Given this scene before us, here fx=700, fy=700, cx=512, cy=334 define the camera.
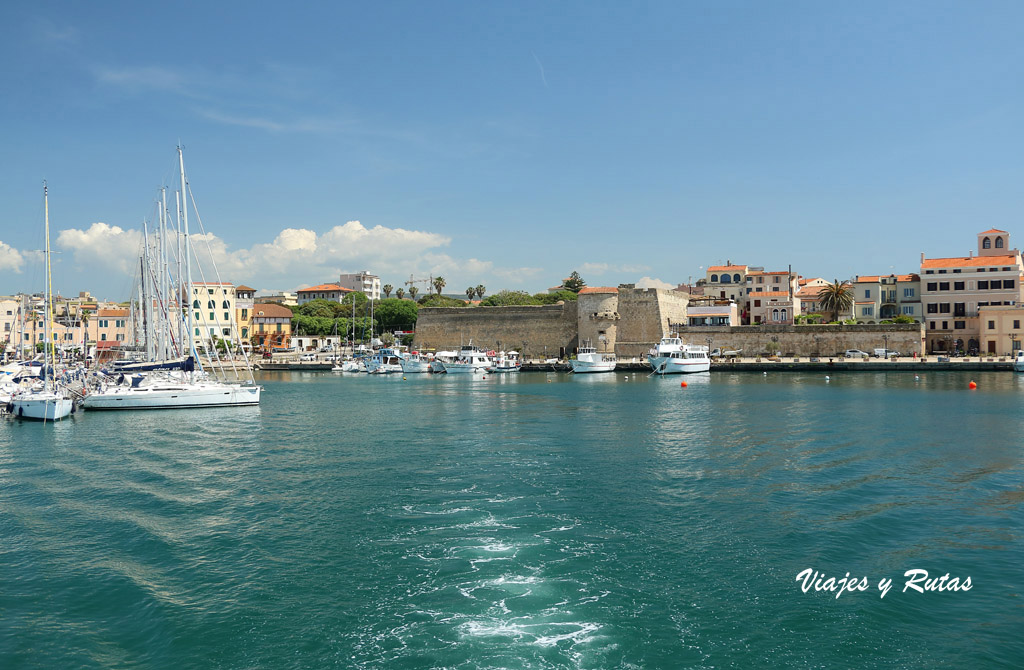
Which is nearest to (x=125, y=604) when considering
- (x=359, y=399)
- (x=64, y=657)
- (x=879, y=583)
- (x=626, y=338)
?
(x=64, y=657)

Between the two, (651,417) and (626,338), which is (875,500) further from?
(626,338)

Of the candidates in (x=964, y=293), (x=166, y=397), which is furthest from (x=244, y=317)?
(x=964, y=293)

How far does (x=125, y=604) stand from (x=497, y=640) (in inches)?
178

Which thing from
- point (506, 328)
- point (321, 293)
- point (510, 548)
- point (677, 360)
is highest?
point (321, 293)

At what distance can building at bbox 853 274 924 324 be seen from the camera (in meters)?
59.7

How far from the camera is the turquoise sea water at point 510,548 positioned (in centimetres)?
713

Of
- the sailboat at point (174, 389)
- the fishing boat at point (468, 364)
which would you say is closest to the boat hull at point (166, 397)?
the sailboat at point (174, 389)

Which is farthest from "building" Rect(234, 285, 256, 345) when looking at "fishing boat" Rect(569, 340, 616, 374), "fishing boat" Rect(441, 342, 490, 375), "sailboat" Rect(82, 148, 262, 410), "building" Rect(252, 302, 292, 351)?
"sailboat" Rect(82, 148, 262, 410)

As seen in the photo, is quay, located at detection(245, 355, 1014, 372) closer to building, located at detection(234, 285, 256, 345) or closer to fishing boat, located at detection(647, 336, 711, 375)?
fishing boat, located at detection(647, 336, 711, 375)

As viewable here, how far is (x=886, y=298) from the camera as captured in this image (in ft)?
203

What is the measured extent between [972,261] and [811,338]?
1301cm

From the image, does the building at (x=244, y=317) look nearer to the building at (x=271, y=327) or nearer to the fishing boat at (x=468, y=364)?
the building at (x=271, y=327)

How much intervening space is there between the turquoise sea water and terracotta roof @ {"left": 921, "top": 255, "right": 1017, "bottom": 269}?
40.4m

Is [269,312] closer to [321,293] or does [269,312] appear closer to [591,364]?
[321,293]
